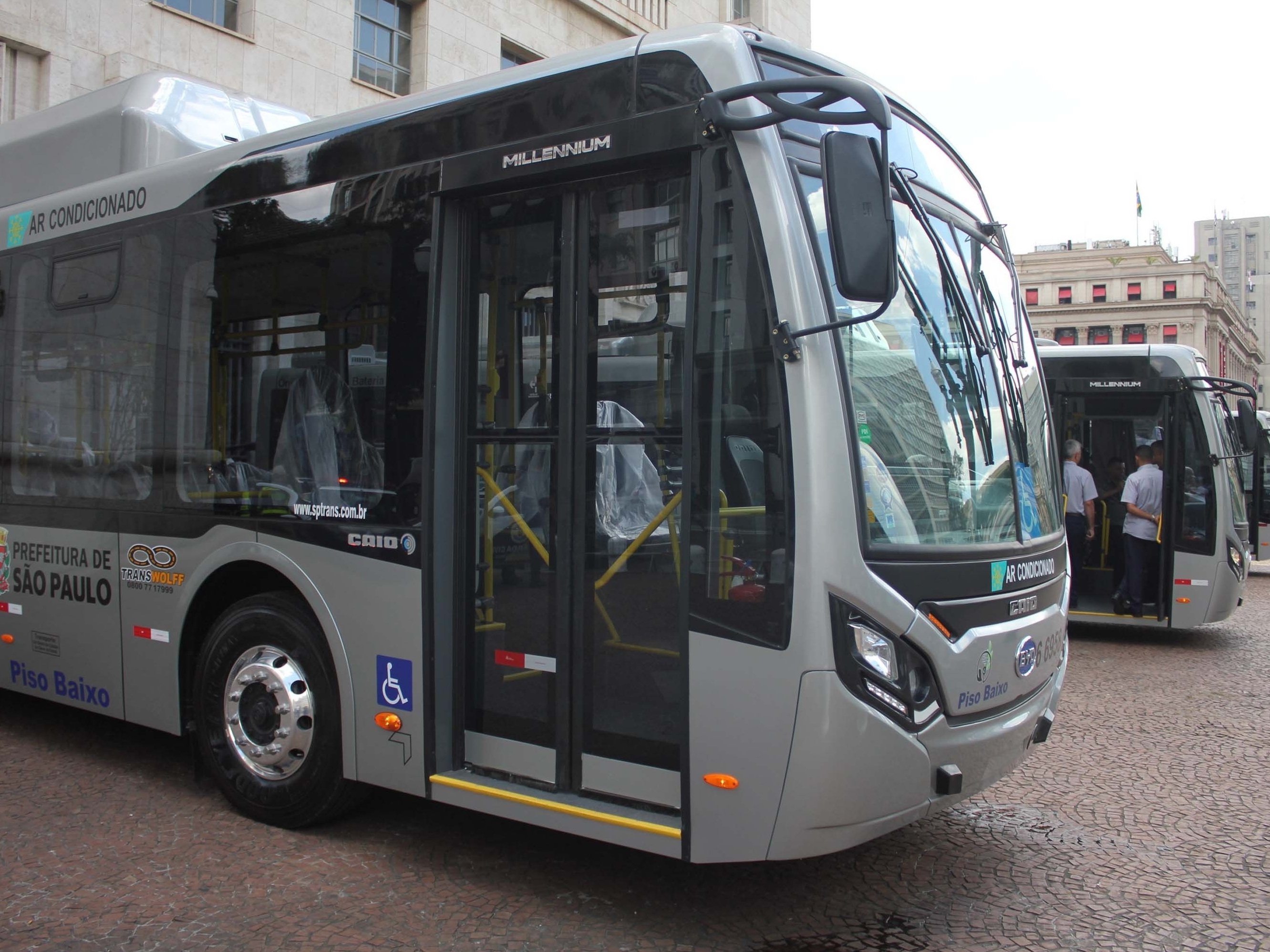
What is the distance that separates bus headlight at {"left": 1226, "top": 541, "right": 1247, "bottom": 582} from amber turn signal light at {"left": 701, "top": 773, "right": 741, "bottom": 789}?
914cm

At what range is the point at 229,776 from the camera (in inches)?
199

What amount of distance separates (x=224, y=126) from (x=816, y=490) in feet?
17.3

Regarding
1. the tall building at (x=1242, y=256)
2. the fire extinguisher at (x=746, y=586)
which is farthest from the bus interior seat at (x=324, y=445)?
the tall building at (x=1242, y=256)

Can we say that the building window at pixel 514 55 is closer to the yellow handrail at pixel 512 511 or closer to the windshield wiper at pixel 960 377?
the yellow handrail at pixel 512 511

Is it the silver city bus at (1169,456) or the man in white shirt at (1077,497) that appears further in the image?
the man in white shirt at (1077,497)

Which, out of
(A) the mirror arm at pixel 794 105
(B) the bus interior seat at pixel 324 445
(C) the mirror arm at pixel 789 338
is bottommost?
(B) the bus interior seat at pixel 324 445

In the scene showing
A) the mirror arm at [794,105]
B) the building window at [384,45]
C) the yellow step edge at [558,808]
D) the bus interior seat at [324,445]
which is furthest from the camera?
the building window at [384,45]

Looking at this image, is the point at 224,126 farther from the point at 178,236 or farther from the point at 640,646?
the point at 640,646

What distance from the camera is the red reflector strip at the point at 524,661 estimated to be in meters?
4.11

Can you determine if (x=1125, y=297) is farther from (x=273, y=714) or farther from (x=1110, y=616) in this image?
(x=273, y=714)

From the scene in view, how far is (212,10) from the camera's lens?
1742 cm

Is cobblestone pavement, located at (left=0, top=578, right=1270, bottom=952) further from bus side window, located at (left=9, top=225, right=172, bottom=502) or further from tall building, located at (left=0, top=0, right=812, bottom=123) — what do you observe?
tall building, located at (left=0, top=0, right=812, bottom=123)

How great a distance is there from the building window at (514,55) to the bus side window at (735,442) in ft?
66.5

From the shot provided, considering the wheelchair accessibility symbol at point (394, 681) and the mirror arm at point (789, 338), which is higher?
the mirror arm at point (789, 338)
